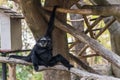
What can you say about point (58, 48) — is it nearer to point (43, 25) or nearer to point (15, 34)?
point (43, 25)

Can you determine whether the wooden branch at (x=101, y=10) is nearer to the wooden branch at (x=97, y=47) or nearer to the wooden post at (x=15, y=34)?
the wooden branch at (x=97, y=47)

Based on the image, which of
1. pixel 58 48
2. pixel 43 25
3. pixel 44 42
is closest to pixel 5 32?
pixel 43 25

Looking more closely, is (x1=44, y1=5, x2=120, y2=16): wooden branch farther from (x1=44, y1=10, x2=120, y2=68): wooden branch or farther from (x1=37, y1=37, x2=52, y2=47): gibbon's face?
(x1=37, y1=37, x2=52, y2=47): gibbon's face

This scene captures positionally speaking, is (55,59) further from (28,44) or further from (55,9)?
(28,44)

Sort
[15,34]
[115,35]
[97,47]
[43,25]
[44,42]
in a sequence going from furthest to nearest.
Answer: [115,35] < [15,34] < [43,25] < [97,47] < [44,42]

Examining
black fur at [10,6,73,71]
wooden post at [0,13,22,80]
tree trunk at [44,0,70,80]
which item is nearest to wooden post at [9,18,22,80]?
wooden post at [0,13,22,80]

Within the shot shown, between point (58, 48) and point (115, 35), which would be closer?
point (58, 48)

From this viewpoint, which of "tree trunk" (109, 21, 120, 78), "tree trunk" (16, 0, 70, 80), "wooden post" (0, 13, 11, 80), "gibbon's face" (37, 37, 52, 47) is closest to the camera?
"gibbon's face" (37, 37, 52, 47)

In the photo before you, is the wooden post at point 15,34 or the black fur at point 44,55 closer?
the black fur at point 44,55

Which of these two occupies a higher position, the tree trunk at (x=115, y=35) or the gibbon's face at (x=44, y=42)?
the gibbon's face at (x=44, y=42)

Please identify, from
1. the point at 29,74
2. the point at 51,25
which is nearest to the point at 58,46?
the point at 51,25

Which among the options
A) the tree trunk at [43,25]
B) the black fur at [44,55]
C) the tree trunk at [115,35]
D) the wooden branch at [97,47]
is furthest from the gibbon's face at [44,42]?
the tree trunk at [115,35]

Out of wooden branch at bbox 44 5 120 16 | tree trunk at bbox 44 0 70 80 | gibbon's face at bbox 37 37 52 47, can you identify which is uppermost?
wooden branch at bbox 44 5 120 16

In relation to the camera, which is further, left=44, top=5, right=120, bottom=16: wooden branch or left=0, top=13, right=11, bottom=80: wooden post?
left=0, top=13, right=11, bottom=80: wooden post
